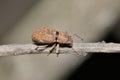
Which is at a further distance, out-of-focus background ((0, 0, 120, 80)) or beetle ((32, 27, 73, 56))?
out-of-focus background ((0, 0, 120, 80))

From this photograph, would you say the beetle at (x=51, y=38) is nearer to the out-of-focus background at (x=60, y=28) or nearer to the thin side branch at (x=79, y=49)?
the thin side branch at (x=79, y=49)

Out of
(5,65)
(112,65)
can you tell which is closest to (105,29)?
(112,65)

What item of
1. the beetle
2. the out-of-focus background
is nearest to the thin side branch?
the beetle

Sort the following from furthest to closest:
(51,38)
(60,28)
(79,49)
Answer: (60,28)
(51,38)
(79,49)

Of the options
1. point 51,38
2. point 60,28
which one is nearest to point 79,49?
point 51,38

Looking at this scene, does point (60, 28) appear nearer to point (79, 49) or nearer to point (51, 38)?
point (51, 38)

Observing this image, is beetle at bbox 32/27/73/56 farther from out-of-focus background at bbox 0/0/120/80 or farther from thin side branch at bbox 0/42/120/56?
out-of-focus background at bbox 0/0/120/80

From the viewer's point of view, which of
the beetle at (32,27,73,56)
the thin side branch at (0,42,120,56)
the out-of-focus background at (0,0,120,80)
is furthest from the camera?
the out-of-focus background at (0,0,120,80)

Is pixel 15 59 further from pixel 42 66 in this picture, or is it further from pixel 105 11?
pixel 105 11
